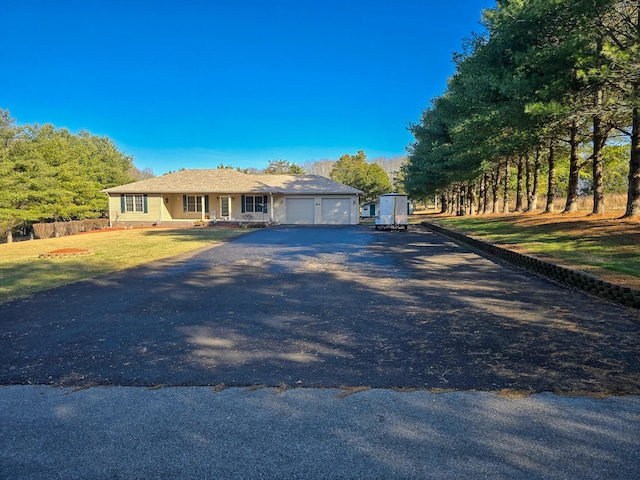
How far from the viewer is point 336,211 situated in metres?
33.0

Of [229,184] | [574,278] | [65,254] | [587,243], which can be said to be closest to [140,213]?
[229,184]

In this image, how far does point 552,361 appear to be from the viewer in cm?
406

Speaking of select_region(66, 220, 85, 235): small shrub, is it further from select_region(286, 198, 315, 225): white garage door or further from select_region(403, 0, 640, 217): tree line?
select_region(403, 0, 640, 217): tree line

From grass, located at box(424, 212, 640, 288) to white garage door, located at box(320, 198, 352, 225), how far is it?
1627 centimetres

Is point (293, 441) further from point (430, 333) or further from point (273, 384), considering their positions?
point (430, 333)

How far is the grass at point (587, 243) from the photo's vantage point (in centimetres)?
834

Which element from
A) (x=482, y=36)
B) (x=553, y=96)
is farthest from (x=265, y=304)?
(x=482, y=36)

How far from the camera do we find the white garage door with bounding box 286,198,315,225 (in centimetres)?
3322

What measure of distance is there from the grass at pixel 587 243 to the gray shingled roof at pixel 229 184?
17.7m

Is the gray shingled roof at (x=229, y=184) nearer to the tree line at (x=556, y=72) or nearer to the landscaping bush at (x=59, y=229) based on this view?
the landscaping bush at (x=59, y=229)

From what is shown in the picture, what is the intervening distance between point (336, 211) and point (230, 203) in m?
8.38

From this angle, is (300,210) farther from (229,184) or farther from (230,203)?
(229,184)

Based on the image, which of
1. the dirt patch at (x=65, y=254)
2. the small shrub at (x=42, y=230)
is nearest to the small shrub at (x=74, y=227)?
the small shrub at (x=42, y=230)

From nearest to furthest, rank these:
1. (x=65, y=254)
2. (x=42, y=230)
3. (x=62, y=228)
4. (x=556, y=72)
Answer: (x=556, y=72) → (x=65, y=254) → (x=42, y=230) → (x=62, y=228)
